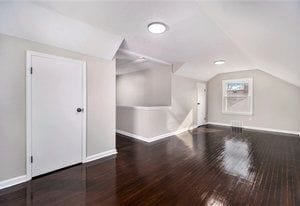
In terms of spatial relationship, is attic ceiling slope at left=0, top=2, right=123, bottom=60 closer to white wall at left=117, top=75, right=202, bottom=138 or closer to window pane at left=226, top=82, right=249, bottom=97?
white wall at left=117, top=75, right=202, bottom=138

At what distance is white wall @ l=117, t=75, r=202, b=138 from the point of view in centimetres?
434

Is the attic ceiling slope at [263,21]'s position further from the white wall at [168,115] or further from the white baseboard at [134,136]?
the white baseboard at [134,136]

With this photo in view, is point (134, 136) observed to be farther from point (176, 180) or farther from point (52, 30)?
point (52, 30)

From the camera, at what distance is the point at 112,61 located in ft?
10.7

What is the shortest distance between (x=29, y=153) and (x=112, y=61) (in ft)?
7.07

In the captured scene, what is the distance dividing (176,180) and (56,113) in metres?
2.17

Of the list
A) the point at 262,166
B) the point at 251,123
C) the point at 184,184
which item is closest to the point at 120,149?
the point at 184,184

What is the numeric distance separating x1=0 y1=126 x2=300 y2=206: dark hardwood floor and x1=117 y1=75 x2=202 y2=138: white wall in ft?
3.27

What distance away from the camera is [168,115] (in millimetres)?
4883

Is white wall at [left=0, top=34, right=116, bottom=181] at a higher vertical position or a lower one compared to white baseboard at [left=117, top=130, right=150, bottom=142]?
higher

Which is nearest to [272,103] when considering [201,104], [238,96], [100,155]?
[238,96]

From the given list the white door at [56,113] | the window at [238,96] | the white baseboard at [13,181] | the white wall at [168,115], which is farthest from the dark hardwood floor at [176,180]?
the window at [238,96]

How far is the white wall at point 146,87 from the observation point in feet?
17.1

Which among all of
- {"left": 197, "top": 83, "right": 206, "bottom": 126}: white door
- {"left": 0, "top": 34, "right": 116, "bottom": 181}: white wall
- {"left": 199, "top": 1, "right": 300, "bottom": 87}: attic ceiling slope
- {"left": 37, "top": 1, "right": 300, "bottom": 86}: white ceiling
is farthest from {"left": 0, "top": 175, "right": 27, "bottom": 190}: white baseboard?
{"left": 197, "top": 83, "right": 206, "bottom": 126}: white door
